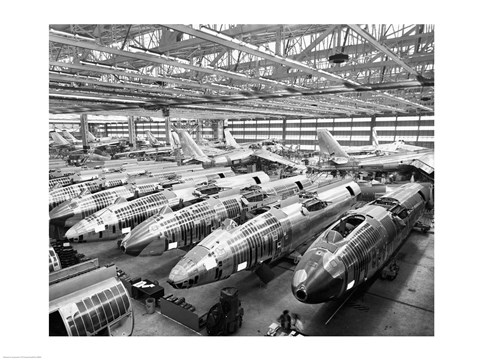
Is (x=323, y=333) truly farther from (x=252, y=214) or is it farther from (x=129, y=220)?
(x=129, y=220)

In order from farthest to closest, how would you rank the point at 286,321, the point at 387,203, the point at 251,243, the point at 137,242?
the point at 387,203 < the point at 137,242 < the point at 251,243 < the point at 286,321

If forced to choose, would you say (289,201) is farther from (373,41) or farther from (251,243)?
(373,41)

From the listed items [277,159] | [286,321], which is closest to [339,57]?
[286,321]

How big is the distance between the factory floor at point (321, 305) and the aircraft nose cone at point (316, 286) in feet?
6.34

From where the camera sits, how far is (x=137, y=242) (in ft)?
49.6

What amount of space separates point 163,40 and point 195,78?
10.4 m

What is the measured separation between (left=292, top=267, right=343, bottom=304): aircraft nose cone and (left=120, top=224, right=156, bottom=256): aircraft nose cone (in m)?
7.66

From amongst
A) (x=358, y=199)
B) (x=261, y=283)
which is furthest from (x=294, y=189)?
(x=261, y=283)

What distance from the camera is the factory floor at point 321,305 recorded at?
11.8 m

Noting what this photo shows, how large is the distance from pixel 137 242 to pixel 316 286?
8745mm

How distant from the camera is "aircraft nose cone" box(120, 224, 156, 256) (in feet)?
49.5

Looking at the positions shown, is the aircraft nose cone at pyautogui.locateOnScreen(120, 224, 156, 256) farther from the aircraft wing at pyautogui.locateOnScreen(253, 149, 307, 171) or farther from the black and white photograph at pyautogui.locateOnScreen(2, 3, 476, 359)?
the aircraft wing at pyautogui.locateOnScreen(253, 149, 307, 171)

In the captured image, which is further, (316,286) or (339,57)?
(339,57)

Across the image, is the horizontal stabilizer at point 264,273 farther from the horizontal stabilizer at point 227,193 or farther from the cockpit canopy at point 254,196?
Answer: the horizontal stabilizer at point 227,193
